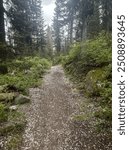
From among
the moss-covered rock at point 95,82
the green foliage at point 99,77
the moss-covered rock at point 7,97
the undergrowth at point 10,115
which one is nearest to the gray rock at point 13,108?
the undergrowth at point 10,115

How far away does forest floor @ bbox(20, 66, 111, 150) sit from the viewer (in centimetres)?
827

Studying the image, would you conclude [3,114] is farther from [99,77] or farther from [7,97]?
[99,77]

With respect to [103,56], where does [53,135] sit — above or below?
below

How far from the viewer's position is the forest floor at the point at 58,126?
827cm

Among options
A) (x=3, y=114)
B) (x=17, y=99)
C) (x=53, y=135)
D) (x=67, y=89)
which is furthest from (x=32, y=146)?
(x=67, y=89)

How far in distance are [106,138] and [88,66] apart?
9.08 metres

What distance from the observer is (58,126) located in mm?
9750

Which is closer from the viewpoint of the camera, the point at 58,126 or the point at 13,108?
the point at 58,126

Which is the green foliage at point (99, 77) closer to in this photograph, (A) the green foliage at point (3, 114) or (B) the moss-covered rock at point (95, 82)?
(B) the moss-covered rock at point (95, 82)

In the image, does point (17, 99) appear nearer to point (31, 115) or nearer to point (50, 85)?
point (31, 115)

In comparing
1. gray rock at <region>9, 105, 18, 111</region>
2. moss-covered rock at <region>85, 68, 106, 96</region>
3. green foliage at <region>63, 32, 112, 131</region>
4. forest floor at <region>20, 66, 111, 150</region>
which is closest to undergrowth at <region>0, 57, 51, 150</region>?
gray rock at <region>9, 105, 18, 111</region>

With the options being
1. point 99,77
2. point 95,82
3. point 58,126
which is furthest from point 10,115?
point 99,77

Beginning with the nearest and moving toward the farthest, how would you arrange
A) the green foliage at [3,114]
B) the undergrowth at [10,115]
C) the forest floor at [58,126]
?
1. the forest floor at [58,126]
2. the undergrowth at [10,115]
3. the green foliage at [3,114]

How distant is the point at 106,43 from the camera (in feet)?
58.0
